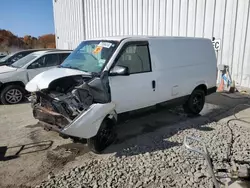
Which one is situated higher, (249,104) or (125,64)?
(125,64)

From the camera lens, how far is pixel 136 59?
442 cm

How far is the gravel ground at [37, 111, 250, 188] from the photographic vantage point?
306 cm

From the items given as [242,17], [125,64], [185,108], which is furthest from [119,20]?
[125,64]

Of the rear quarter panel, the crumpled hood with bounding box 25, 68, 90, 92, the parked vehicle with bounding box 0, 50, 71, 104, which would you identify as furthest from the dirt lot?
the crumpled hood with bounding box 25, 68, 90, 92

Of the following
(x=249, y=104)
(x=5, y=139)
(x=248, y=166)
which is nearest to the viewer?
(x=248, y=166)

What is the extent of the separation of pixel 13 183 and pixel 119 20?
1135 centimetres

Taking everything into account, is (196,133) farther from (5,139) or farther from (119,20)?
(119,20)

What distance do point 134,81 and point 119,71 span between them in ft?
1.76

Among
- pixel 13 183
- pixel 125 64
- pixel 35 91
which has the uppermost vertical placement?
pixel 125 64

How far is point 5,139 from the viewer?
4508 millimetres

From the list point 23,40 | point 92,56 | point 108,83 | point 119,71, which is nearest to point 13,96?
point 92,56

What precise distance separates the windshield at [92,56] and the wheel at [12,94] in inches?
136

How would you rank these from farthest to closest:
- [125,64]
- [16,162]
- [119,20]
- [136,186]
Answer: [119,20] < [125,64] < [16,162] < [136,186]

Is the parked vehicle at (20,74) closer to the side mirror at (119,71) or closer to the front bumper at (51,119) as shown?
the front bumper at (51,119)
